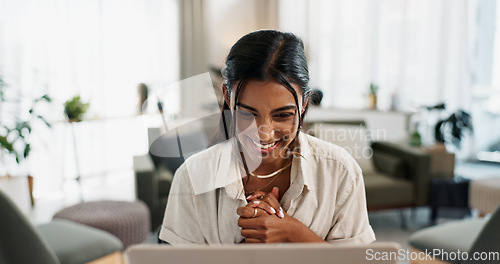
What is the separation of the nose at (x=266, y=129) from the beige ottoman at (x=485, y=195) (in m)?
2.34

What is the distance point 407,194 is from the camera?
2.65 m

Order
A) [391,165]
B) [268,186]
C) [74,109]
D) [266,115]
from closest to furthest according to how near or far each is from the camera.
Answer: [266,115] < [268,186] < [391,165] < [74,109]

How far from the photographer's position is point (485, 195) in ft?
8.55

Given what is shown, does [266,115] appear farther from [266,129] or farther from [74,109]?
[74,109]

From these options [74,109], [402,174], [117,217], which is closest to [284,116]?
[117,217]

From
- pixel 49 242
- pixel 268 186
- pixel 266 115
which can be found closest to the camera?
pixel 266 115

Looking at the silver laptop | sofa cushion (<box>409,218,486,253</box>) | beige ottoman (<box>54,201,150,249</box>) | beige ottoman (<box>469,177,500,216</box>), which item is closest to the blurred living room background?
beige ottoman (<box>469,177,500,216</box>)

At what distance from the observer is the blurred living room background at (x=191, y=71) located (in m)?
3.37

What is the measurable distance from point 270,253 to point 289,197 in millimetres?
244

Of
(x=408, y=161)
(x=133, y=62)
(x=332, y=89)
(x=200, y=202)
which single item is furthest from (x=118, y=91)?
(x=200, y=202)

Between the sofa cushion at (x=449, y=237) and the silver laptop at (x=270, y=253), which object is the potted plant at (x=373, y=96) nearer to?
the sofa cushion at (x=449, y=237)

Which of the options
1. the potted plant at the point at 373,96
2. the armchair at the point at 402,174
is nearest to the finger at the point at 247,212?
the armchair at the point at 402,174

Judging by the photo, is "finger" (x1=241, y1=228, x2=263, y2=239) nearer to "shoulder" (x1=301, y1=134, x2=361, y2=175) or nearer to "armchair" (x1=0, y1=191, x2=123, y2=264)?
"shoulder" (x1=301, y1=134, x2=361, y2=175)

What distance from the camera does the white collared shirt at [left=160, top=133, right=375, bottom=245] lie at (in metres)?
0.73
